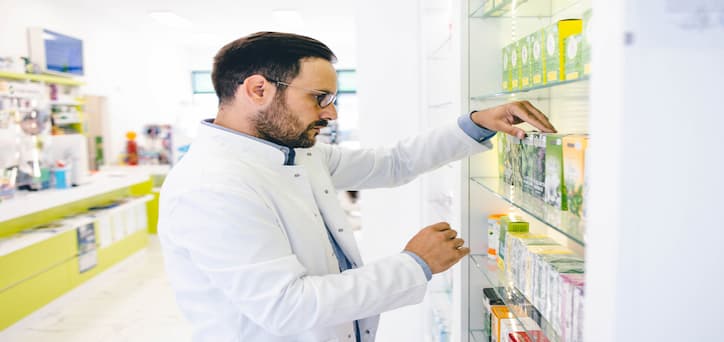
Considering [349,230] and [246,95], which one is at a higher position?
[246,95]

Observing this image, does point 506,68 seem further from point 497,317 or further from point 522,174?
point 497,317

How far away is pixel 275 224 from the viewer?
1.46 meters

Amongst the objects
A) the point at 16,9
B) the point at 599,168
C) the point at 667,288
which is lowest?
the point at 667,288

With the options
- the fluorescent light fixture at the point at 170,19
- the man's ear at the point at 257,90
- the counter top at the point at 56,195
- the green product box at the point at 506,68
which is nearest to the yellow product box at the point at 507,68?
the green product box at the point at 506,68

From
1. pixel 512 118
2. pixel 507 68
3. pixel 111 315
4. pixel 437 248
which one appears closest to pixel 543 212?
pixel 437 248

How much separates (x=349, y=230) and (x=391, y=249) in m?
2.09

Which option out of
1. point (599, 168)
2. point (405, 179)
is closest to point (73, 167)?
point (405, 179)

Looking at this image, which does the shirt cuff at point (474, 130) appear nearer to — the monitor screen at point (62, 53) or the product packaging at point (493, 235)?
the product packaging at point (493, 235)

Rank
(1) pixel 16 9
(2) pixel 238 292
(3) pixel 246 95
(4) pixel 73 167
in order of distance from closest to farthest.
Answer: (2) pixel 238 292
(3) pixel 246 95
(4) pixel 73 167
(1) pixel 16 9

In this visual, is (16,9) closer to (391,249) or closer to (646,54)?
(391,249)

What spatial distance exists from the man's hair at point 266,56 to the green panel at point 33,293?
3606 millimetres

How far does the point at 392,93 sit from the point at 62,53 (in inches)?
211

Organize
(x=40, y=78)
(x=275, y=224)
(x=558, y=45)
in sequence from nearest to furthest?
(x=558, y=45)
(x=275, y=224)
(x=40, y=78)

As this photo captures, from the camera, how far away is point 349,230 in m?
1.78
